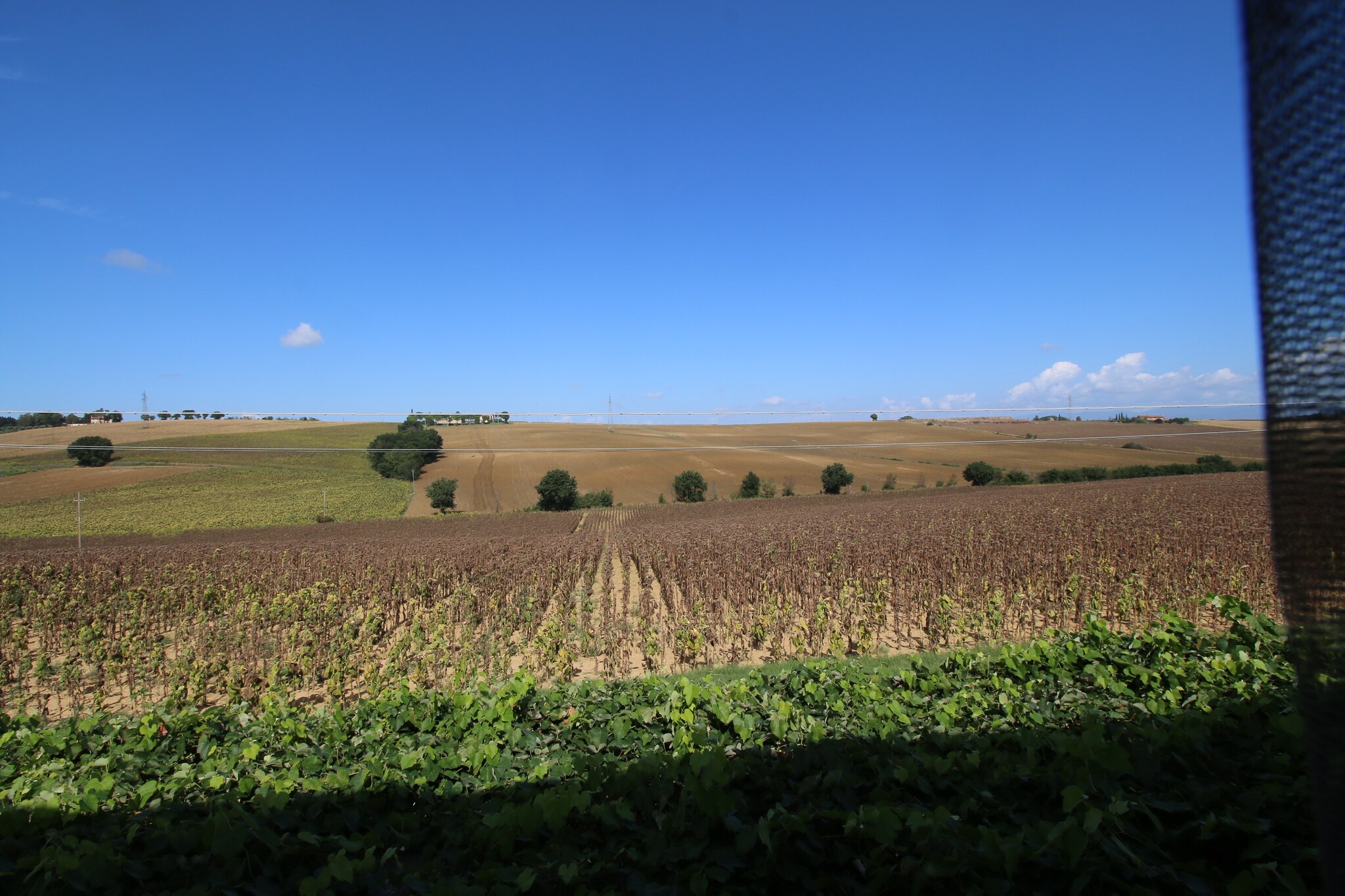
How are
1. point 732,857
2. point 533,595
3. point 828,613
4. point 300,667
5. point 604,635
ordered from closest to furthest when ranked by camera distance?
point 732,857 → point 300,667 → point 604,635 → point 828,613 → point 533,595

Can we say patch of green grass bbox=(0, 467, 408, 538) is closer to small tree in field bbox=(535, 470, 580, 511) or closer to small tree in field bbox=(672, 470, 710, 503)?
small tree in field bbox=(535, 470, 580, 511)

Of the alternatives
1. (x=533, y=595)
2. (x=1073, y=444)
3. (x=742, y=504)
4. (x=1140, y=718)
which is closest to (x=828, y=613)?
(x=533, y=595)

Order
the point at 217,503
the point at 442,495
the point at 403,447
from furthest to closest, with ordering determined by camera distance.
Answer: the point at 403,447, the point at 442,495, the point at 217,503

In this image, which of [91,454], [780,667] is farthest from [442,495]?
[780,667]

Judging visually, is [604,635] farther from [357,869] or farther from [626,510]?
[626,510]

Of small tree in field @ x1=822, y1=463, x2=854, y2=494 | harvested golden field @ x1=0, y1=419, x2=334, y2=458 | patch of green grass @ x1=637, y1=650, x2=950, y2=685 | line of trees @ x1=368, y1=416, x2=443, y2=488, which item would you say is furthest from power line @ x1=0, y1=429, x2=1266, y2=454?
small tree in field @ x1=822, y1=463, x2=854, y2=494

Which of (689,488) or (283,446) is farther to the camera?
(283,446)

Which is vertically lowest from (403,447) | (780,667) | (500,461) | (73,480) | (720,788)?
(780,667)

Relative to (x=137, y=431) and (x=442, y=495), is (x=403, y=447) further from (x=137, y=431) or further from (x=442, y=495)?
(x=137, y=431)

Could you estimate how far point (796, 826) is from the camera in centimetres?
289

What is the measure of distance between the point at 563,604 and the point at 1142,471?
1805 inches

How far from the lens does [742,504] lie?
3681 cm

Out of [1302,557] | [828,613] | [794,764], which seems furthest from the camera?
[828,613]

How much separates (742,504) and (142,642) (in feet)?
97.8
